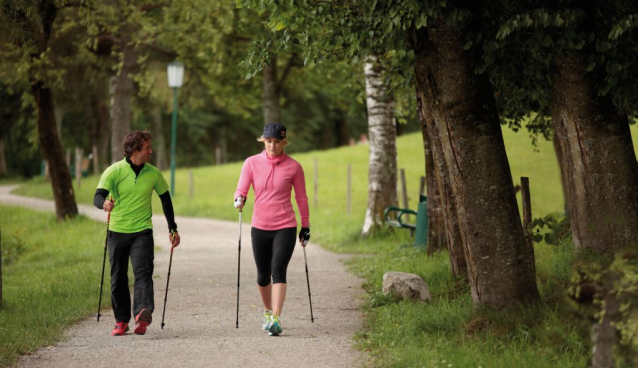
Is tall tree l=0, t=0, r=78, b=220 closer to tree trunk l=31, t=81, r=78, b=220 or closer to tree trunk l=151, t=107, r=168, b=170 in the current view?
tree trunk l=31, t=81, r=78, b=220

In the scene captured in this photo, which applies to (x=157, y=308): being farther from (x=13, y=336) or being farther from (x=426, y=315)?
(x=426, y=315)

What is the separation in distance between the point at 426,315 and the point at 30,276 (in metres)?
7.78

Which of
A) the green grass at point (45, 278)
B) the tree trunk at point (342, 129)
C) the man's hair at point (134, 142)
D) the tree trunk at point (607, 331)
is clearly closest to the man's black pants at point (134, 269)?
the green grass at point (45, 278)

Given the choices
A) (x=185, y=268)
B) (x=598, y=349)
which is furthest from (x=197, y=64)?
(x=598, y=349)

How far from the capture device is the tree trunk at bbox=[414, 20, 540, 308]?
840cm

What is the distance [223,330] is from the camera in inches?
365

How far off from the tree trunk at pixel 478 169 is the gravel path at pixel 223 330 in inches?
56.1

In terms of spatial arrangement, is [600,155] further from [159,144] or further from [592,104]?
[159,144]

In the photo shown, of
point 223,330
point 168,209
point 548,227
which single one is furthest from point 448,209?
point 168,209

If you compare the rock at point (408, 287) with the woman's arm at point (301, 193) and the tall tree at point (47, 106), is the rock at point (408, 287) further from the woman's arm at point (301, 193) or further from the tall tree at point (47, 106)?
the tall tree at point (47, 106)

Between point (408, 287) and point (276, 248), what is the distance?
6.15 ft

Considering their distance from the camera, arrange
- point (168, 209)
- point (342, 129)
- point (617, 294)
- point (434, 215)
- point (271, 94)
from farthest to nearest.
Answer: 1. point (342, 129)
2. point (271, 94)
3. point (434, 215)
4. point (168, 209)
5. point (617, 294)

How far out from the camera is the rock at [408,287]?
10062 mm

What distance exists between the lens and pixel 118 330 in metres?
9.02
